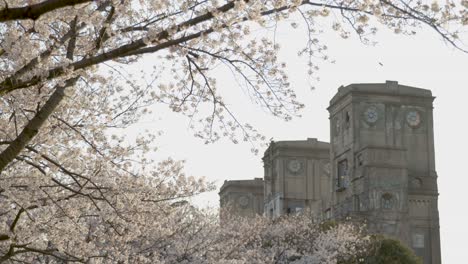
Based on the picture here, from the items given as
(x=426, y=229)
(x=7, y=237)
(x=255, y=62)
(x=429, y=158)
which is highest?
(x=429, y=158)

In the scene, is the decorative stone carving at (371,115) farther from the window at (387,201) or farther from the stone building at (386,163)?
the window at (387,201)

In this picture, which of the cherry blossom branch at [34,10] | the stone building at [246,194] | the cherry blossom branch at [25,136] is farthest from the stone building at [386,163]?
the cherry blossom branch at [34,10]

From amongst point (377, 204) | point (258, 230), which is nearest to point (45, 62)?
point (258, 230)

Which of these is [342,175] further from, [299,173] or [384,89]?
[299,173]

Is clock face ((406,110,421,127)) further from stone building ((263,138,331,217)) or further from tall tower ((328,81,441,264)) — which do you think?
stone building ((263,138,331,217))

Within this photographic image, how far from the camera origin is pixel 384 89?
2525 inches

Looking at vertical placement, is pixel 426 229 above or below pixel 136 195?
above

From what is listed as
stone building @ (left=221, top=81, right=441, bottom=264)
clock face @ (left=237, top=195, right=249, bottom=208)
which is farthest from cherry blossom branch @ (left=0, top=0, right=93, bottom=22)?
clock face @ (left=237, top=195, right=249, bottom=208)

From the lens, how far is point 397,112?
64312 millimetres

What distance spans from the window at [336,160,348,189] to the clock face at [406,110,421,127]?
20.5 feet

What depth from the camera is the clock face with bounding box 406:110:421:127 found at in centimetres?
6488

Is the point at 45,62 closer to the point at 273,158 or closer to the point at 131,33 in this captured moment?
the point at 131,33

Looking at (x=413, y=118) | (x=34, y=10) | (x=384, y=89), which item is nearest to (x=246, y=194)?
(x=413, y=118)

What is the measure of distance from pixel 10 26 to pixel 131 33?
1522mm
